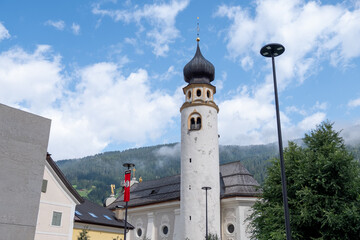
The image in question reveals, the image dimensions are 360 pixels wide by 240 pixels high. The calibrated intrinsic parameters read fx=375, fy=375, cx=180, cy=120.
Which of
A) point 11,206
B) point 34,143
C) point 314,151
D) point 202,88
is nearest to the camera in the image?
point 11,206

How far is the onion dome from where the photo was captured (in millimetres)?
50656

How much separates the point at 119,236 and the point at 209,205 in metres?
10.9

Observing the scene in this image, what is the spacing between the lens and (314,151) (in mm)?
25531

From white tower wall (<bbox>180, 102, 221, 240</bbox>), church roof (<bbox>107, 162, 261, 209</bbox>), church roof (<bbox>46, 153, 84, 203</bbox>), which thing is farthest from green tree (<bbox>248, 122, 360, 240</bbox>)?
white tower wall (<bbox>180, 102, 221, 240</bbox>)

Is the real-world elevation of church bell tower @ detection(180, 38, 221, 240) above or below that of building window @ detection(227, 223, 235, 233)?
above

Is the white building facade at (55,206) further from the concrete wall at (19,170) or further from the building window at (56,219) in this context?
the concrete wall at (19,170)

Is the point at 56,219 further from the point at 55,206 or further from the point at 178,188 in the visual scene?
the point at 178,188

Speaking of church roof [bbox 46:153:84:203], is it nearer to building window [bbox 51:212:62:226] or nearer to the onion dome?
building window [bbox 51:212:62:226]

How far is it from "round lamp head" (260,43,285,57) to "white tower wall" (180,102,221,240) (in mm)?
31165

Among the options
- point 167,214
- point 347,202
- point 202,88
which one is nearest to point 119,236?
point 167,214

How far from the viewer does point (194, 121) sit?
47.9 meters

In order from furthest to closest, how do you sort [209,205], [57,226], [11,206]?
[209,205] → [57,226] → [11,206]

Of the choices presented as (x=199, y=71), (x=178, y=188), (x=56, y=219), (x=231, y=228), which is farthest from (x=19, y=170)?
(x=178, y=188)

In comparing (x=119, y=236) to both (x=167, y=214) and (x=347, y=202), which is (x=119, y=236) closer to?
(x=167, y=214)
